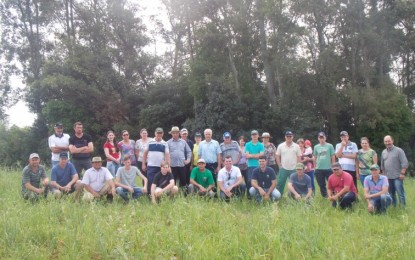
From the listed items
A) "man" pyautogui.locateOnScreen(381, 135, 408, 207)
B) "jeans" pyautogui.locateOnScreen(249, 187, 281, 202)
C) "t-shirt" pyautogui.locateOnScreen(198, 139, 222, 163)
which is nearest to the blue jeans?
"man" pyautogui.locateOnScreen(381, 135, 408, 207)

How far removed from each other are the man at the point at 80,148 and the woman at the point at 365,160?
6.22 meters

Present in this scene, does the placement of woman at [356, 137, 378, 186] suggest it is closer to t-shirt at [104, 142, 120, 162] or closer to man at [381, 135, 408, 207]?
man at [381, 135, 408, 207]

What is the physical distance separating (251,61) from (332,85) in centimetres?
651

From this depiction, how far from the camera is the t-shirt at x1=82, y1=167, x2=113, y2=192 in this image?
8.25 metres

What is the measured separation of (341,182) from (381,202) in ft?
2.83

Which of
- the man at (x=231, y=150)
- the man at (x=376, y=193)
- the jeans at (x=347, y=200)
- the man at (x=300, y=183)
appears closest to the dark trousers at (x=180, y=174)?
the man at (x=231, y=150)

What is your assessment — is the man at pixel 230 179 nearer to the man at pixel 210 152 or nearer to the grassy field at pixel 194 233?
the man at pixel 210 152

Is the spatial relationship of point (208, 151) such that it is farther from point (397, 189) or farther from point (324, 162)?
point (397, 189)

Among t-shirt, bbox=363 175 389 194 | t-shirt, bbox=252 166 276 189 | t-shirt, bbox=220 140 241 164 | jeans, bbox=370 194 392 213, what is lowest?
jeans, bbox=370 194 392 213

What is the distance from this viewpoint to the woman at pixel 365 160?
889cm

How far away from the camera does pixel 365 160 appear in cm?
895

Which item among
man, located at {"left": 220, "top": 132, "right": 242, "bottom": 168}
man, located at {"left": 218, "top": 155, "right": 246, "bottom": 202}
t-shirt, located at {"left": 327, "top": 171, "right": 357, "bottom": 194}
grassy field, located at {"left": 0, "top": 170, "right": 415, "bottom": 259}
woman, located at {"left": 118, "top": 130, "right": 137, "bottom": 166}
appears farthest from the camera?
woman, located at {"left": 118, "top": 130, "right": 137, "bottom": 166}

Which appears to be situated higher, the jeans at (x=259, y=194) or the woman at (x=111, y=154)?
the woman at (x=111, y=154)

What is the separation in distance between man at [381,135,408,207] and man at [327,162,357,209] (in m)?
1.09
